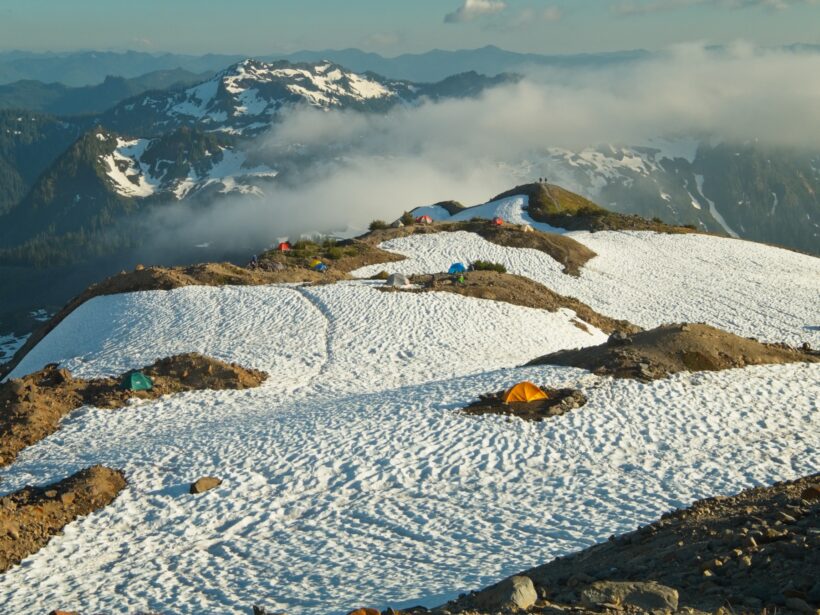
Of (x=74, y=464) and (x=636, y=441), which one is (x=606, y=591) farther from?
(x=74, y=464)

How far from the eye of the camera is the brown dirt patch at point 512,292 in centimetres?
4384

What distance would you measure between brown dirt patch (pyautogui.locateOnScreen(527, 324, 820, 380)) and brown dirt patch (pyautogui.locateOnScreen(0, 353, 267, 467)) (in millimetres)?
13482

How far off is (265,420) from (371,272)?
27.5 meters

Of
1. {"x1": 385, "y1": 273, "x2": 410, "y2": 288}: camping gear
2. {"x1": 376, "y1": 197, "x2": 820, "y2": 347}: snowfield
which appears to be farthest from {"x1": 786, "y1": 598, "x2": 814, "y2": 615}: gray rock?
{"x1": 376, "y1": 197, "x2": 820, "y2": 347}: snowfield

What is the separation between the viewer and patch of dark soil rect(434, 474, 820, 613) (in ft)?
34.5

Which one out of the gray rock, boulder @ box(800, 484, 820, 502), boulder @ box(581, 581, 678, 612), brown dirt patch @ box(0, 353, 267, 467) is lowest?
brown dirt patch @ box(0, 353, 267, 467)

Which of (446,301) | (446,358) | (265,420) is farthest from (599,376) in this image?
(446,301)

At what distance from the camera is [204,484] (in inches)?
824

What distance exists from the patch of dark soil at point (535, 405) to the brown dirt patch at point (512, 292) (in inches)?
697

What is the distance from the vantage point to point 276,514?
63.6 feet

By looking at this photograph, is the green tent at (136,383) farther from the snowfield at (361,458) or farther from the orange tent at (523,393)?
the orange tent at (523,393)

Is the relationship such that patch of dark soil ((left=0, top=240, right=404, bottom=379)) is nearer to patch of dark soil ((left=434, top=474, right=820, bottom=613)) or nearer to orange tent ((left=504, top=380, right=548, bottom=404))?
orange tent ((left=504, top=380, right=548, bottom=404))

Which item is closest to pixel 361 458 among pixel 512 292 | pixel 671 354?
pixel 671 354

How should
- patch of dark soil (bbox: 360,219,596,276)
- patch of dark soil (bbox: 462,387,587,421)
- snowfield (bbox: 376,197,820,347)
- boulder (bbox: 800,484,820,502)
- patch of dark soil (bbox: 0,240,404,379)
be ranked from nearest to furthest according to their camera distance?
boulder (bbox: 800,484,820,502) < patch of dark soil (bbox: 462,387,587,421) < patch of dark soil (bbox: 0,240,404,379) < snowfield (bbox: 376,197,820,347) < patch of dark soil (bbox: 360,219,596,276)
